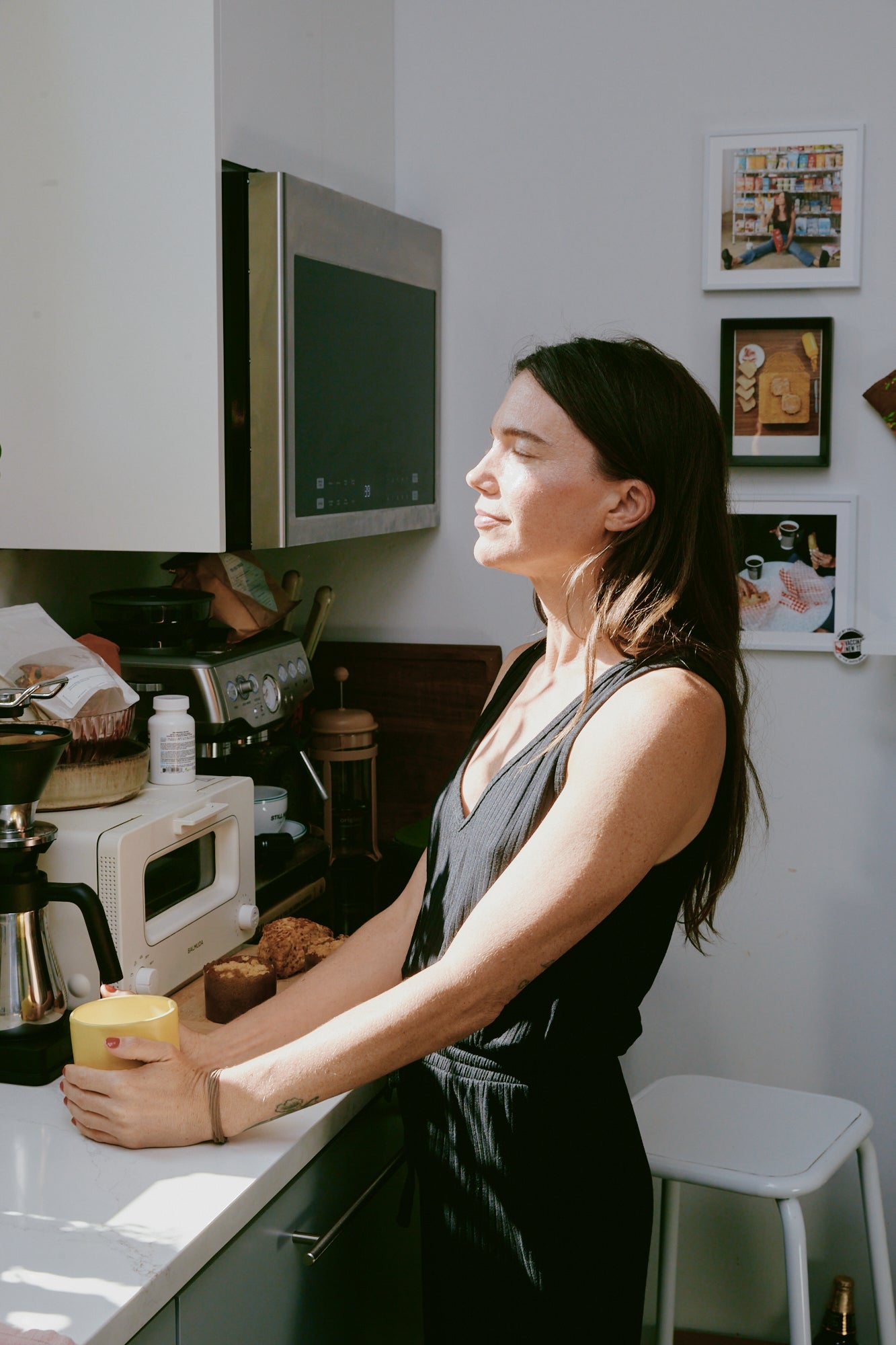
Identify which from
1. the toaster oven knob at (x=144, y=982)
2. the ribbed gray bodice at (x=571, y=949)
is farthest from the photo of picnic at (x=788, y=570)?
→ the toaster oven knob at (x=144, y=982)

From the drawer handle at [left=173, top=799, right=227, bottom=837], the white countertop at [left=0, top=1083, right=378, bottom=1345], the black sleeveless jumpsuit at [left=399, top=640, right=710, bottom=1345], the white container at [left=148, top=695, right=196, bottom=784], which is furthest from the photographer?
the white container at [left=148, top=695, right=196, bottom=784]

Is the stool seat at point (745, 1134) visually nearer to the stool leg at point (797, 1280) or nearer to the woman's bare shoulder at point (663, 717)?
the stool leg at point (797, 1280)

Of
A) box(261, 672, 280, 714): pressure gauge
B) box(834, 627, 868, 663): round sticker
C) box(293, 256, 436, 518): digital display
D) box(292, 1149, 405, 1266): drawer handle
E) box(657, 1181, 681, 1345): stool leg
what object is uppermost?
box(293, 256, 436, 518): digital display

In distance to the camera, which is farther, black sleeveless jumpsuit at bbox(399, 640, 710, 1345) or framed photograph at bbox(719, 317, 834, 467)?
framed photograph at bbox(719, 317, 834, 467)

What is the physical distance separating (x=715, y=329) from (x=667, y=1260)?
4.98 ft

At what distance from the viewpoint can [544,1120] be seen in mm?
1215

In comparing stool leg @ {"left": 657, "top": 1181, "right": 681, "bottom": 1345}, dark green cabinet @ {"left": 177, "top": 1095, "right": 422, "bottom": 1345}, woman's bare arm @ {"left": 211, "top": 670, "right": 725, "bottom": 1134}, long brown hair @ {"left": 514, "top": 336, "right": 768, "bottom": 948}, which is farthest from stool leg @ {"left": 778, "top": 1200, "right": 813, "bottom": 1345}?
woman's bare arm @ {"left": 211, "top": 670, "right": 725, "bottom": 1134}

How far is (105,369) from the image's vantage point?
1.67 metres

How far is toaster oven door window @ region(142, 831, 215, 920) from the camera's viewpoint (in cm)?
154

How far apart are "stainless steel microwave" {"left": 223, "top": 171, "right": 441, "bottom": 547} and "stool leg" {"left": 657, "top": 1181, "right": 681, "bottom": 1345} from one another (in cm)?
109

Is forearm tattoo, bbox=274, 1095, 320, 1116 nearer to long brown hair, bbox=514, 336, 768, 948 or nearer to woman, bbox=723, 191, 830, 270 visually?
long brown hair, bbox=514, 336, 768, 948

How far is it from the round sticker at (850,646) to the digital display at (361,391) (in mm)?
780

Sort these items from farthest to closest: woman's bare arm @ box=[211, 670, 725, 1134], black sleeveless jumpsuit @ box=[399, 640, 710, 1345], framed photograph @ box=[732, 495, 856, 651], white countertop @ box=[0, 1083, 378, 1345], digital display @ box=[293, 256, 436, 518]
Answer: framed photograph @ box=[732, 495, 856, 651] → digital display @ box=[293, 256, 436, 518] → black sleeveless jumpsuit @ box=[399, 640, 710, 1345] → woman's bare arm @ box=[211, 670, 725, 1134] → white countertop @ box=[0, 1083, 378, 1345]

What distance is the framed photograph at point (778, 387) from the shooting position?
2.15 meters
